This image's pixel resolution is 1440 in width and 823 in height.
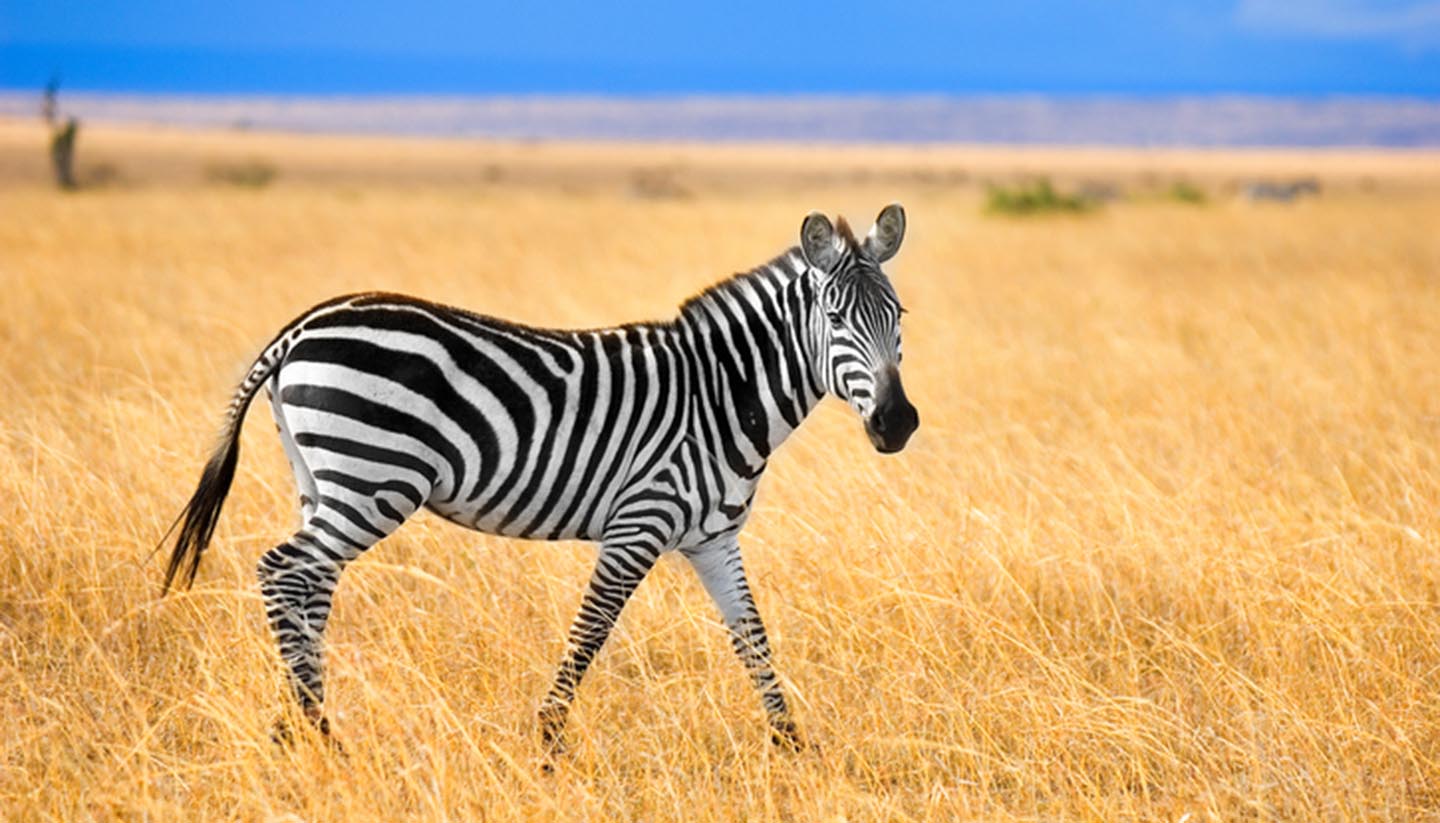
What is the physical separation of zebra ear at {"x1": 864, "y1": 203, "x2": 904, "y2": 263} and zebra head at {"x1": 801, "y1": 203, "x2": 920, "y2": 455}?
4 centimetres

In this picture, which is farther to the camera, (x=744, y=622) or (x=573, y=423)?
(x=744, y=622)

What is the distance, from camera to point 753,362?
4.79 m

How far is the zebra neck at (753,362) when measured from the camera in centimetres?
470

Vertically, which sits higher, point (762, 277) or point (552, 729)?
point (762, 277)

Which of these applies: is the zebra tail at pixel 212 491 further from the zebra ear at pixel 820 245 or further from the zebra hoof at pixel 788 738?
the zebra hoof at pixel 788 738

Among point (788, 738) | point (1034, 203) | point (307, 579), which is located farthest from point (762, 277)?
point (1034, 203)

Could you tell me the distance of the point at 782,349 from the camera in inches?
188

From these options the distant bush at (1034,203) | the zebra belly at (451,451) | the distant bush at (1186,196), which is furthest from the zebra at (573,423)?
the distant bush at (1186,196)

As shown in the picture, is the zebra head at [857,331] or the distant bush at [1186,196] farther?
the distant bush at [1186,196]

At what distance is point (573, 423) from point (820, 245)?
0.96m

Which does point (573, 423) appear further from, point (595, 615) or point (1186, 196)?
point (1186, 196)

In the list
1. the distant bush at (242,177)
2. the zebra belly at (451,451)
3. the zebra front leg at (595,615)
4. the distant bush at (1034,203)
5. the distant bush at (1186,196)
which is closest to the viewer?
the zebra belly at (451,451)

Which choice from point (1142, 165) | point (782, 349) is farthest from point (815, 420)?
point (1142, 165)

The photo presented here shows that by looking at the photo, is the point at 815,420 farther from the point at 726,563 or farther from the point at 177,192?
the point at 177,192
